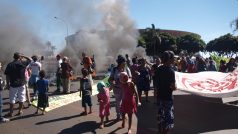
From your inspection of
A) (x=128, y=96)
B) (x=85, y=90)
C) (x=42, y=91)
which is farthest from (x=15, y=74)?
(x=128, y=96)

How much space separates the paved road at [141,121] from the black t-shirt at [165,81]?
1614 millimetres

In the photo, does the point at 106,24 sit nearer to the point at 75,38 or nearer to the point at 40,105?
the point at 75,38

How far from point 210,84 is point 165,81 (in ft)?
13.1

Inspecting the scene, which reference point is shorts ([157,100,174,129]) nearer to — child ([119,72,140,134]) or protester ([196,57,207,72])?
child ([119,72,140,134])

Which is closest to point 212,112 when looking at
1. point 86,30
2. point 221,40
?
point 86,30

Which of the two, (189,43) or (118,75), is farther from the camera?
(189,43)

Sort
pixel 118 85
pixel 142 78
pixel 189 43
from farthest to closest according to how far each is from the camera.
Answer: pixel 189 43 → pixel 142 78 → pixel 118 85

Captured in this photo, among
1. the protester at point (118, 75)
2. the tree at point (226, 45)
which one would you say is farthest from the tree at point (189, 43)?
the protester at point (118, 75)

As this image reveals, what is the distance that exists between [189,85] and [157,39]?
2536 inches

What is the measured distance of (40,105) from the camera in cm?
1099

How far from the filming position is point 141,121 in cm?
966

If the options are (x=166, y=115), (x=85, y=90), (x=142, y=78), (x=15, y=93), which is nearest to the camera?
(x=166, y=115)

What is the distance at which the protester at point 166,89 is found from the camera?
22.8ft

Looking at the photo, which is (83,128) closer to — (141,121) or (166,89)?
(141,121)
